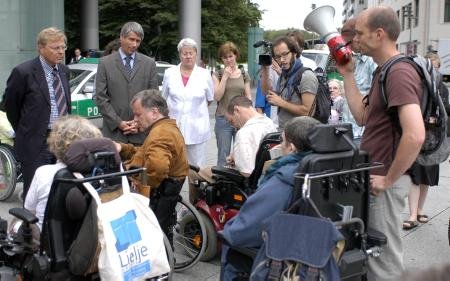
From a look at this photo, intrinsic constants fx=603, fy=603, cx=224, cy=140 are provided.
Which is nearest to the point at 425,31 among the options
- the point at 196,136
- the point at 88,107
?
the point at 88,107

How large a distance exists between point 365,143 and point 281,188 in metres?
0.62

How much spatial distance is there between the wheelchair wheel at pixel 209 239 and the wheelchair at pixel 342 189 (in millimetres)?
1494

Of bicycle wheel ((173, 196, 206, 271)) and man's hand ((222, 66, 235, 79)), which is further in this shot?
man's hand ((222, 66, 235, 79))

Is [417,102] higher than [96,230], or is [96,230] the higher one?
[417,102]

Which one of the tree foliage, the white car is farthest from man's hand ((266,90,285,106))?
the tree foliage

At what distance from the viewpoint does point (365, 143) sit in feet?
10.5

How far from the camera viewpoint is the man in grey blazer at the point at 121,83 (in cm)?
508

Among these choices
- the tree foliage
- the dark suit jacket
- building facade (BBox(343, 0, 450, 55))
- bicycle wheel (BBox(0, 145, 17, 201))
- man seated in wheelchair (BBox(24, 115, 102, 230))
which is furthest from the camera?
building facade (BBox(343, 0, 450, 55))

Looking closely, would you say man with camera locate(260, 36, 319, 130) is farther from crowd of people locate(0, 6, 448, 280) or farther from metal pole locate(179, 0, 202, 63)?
metal pole locate(179, 0, 202, 63)

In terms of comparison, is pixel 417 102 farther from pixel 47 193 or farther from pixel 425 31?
pixel 425 31

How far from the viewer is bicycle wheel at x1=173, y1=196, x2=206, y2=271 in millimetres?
4488

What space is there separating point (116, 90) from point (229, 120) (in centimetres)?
105

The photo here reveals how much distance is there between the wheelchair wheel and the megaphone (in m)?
1.59

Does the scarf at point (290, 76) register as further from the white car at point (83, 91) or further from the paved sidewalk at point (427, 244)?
the white car at point (83, 91)
